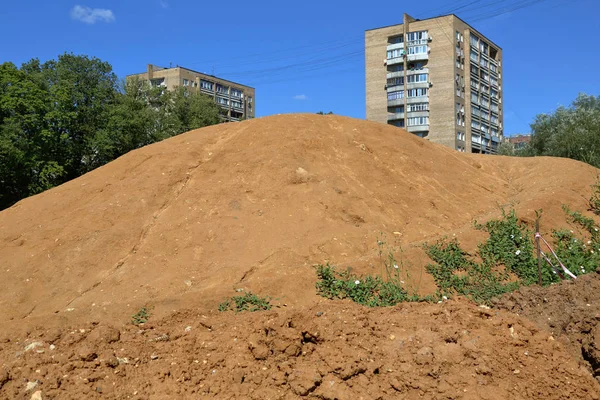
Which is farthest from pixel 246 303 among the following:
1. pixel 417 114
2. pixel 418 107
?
pixel 418 107

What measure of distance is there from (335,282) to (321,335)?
2139 millimetres

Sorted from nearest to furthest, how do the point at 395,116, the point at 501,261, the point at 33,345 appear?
the point at 33,345
the point at 501,261
the point at 395,116

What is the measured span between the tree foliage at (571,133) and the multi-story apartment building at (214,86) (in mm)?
37263

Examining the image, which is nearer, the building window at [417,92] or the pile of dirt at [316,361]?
the pile of dirt at [316,361]

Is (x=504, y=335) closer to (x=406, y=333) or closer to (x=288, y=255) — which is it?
(x=406, y=333)

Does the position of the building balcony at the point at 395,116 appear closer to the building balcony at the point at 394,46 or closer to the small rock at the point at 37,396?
the building balcony at the point at 394,46

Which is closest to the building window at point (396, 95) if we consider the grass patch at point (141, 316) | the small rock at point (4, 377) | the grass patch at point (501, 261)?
the grass patch at point (501, 261)

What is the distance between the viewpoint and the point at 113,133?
30.7 meters

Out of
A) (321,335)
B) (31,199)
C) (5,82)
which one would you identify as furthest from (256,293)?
(5,82)

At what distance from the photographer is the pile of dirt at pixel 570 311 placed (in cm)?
452

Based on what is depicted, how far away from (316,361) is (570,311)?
254 cm

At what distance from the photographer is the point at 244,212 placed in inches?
351

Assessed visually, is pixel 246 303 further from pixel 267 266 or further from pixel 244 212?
pixel 244 212

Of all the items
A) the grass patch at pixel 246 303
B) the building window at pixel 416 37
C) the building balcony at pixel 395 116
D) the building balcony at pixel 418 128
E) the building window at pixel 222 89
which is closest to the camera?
the grass patch at pixel 246 303
